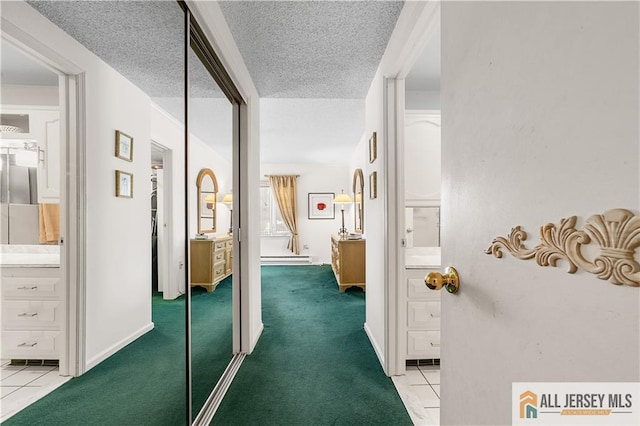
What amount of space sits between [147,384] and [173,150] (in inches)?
39.4

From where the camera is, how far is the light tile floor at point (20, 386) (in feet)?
1.87

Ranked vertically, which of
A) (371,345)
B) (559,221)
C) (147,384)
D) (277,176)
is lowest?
(371,345)

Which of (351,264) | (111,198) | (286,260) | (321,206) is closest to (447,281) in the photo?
(111,198)

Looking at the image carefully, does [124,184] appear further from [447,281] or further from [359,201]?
[359,201]

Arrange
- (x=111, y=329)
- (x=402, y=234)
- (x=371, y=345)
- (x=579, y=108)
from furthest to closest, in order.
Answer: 1. (x=371, y=345)
2. (x=402, y=234)
3. (x=111, y=329)
4. (x=579, y=108)

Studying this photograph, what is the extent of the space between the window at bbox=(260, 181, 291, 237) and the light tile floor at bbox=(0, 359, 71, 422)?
6.22 meters

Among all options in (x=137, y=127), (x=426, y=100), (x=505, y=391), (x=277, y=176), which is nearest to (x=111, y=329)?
(x=137, y=127)

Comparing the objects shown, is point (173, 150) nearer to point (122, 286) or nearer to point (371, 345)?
point (122, 286)

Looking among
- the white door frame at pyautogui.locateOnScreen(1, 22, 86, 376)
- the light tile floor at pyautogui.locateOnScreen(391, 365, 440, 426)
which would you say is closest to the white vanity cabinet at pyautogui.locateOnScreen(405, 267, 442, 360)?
the light tile floor at pyautogui.locateOnScreen(391, 365, 440, 426)

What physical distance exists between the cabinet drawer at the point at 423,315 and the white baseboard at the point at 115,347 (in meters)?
1.68

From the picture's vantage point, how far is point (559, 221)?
1.33 ft

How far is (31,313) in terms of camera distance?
23.9 inches

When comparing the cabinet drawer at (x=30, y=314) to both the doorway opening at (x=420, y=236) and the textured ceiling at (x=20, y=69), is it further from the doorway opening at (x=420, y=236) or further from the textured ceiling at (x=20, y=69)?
the doorway opening at (x=420, y=236)

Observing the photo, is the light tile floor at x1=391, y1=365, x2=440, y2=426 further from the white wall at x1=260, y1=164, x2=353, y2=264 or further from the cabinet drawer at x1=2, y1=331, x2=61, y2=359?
the white wall at x1=260, y1=164, x2=353, y2=264
